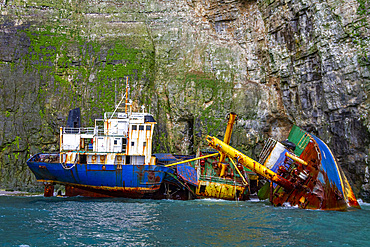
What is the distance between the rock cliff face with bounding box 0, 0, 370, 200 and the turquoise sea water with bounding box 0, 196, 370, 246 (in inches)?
507

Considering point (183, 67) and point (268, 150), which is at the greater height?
point (183, 67)

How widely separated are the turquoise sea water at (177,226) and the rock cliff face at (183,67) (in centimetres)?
1288

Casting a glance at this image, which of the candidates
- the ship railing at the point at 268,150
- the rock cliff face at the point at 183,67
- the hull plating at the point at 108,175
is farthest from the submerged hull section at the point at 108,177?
the rock cliff face at the point at 183,67

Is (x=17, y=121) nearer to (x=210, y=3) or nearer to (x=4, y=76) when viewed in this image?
(x=4, y=76)

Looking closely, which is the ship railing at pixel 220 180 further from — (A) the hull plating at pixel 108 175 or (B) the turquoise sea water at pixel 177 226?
(B) the turquoise sea water at pixel 177 226

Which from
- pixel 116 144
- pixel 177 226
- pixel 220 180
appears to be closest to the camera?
pixel 177 226

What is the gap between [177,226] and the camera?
1541 cm

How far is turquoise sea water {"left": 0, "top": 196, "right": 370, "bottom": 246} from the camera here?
1275cm

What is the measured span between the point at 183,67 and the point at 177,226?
87.9 ft

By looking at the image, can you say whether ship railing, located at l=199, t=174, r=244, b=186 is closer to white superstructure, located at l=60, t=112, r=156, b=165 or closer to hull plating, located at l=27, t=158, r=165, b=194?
hull plating, located at l=27, t=158, r=165, b=194

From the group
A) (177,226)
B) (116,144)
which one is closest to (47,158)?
(116,144)

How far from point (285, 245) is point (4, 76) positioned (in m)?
35.2

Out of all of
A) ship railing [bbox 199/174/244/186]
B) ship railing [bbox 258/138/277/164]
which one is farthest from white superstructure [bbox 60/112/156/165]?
ship railing [bbox 258/138/277/164]

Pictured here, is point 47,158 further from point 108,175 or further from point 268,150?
point 268,150
